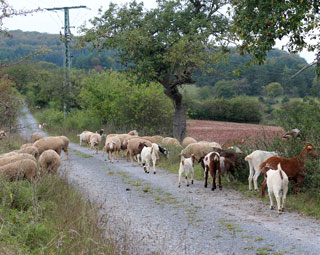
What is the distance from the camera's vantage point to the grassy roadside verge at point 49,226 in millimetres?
4973

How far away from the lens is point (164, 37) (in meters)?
18.8

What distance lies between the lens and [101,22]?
2045cm

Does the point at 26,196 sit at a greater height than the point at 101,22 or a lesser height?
lesser

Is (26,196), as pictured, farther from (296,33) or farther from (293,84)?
(293,84)

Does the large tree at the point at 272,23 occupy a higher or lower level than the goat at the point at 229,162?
higher

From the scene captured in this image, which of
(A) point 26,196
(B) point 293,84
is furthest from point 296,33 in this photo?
(B) point 293,84

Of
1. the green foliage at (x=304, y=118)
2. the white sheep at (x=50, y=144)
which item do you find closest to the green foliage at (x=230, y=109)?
the white sheep at (x=50, y=144)

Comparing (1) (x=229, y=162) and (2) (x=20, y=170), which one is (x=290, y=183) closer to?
(1) (x=229, y=162)

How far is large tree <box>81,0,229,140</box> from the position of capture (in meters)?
18.2

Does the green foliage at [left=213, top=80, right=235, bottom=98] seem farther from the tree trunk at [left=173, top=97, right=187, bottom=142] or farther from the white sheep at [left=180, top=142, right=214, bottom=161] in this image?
the white sheep at [left=180, top=142, right=214, bottom=161]

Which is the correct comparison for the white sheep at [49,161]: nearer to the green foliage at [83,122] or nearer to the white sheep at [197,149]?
the white sheep at [197,149]

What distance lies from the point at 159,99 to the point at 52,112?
2012cm

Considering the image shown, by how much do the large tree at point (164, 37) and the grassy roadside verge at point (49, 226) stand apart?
11.3 m

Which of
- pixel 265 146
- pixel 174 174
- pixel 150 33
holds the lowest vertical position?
pixel 174 174
